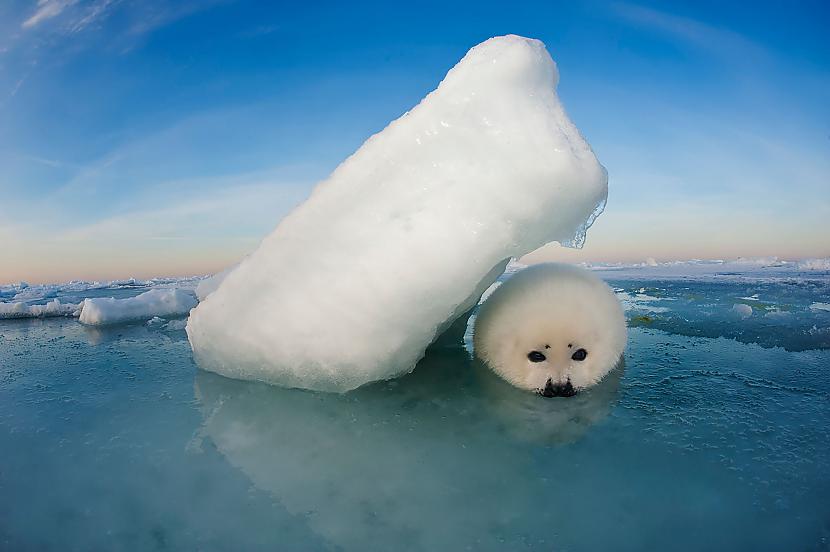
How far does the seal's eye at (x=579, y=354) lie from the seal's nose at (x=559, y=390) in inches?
6.8

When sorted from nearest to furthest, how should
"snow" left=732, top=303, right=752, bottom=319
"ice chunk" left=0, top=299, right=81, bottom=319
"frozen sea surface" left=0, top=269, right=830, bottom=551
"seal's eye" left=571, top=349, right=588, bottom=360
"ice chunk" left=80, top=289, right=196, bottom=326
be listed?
1. "frozen sea surface" left=0, top=269, right=830, bottom=551
2. "seal's eye" left=571, top=349, right=588, bottom=360
3. "snow" left=732, top=303, right=752, bottom=319
4. "ice chunk" left=80, top=289, right=196, bottom=326
5. "ice chunk" left=0, top=299, right=81, bottom=319

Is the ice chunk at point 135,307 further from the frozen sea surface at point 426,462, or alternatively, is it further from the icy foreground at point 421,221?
the icy foreground at point 421,221

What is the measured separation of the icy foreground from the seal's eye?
0.63 metres

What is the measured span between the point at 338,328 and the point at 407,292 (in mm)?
467

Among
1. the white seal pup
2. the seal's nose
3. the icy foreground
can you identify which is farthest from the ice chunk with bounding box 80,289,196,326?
the seal's nose

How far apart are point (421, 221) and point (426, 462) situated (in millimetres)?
1106

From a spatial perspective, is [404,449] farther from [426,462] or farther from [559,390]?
[559,390]

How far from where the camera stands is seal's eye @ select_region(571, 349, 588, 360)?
2568mm

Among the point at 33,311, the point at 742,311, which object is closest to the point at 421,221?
the point at 742,311

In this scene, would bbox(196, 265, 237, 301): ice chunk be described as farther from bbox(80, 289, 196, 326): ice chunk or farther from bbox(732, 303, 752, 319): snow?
bbox(732, 303, 752, 319): snow

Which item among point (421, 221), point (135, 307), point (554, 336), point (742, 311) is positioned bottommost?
point (135, 307)

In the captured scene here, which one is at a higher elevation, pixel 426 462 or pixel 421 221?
pixel 421 221

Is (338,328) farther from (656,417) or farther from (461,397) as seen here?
(656,417)

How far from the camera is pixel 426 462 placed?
1.76 meters
